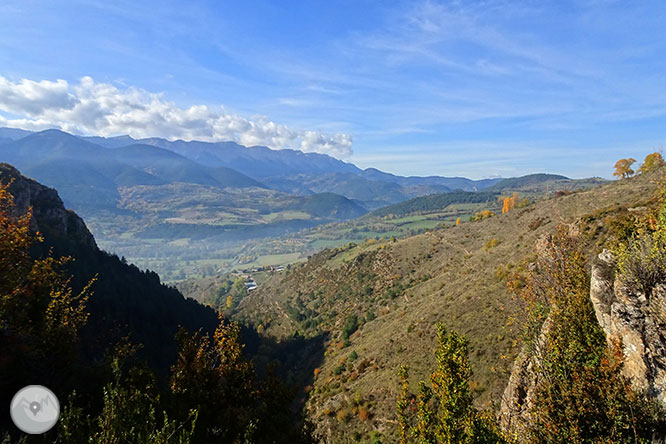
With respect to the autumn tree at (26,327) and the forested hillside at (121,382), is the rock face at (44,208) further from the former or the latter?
the forested hillside at (121,382)

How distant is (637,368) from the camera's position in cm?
1566

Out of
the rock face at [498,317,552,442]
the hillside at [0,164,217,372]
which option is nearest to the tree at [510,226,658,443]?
the rock face at [498,317,552,442]

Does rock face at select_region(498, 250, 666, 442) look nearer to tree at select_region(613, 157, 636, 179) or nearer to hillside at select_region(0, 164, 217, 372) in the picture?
hillside at select_region(0, 164, 217, 372)

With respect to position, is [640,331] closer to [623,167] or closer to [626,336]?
[626,336]

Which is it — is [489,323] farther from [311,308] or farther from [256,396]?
[311,308]

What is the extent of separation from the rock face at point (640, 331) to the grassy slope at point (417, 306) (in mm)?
12741

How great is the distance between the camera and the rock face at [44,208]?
8256 cm

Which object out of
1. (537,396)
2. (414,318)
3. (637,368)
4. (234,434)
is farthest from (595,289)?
(414,318)

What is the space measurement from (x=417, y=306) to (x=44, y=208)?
4099 inches

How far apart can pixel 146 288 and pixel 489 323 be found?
98275mm

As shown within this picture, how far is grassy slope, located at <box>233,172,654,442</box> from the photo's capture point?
116ft

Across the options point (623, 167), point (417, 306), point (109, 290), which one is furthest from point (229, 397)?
point (623, 167)

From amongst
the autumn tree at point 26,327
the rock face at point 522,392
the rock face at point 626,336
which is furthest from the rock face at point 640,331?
the autumn tree at point 26,327

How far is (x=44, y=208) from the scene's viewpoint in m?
90.4
